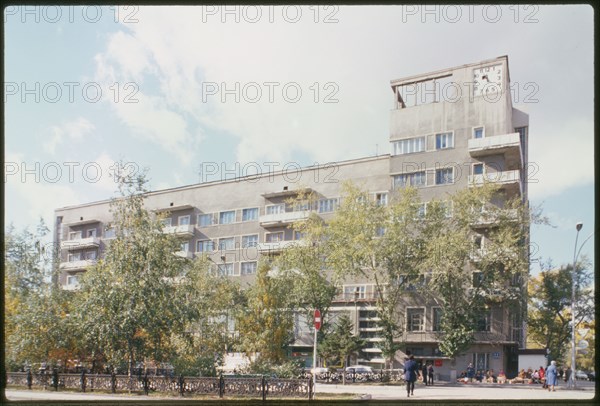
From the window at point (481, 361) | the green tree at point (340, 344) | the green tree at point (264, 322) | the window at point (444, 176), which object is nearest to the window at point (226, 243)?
the green tree at point (340, 344)

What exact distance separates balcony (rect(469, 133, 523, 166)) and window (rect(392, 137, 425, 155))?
3879 millimetres

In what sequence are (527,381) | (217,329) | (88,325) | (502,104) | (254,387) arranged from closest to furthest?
(254,387)
(88,325)
(217,329)
(527,381)
(502,104)

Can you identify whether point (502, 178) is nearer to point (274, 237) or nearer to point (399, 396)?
point (274, 237)

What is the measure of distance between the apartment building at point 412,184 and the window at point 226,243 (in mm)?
89

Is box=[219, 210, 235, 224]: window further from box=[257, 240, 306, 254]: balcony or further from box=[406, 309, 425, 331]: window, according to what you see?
box=[406, 309, 425, 331]: window

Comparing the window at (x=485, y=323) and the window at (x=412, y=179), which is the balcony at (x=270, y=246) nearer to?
the window at (x=412, y=179)

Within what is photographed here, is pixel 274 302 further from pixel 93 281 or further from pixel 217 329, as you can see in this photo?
pixel 93 281

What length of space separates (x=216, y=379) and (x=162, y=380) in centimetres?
215

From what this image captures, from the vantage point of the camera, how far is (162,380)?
2114cm

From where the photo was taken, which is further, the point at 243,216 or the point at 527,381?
the point at 243,216

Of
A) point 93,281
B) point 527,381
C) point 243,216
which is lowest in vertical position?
point 527,381

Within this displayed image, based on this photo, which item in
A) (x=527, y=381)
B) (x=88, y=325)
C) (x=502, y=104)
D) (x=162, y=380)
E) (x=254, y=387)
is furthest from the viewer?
(x=502, y=104)

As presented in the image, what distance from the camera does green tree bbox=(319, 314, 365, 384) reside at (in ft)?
134

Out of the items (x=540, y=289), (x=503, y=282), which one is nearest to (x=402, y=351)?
(x=503, y=282)
